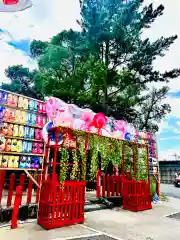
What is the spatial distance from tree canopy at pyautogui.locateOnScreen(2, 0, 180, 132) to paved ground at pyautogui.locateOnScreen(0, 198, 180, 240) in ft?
26.5

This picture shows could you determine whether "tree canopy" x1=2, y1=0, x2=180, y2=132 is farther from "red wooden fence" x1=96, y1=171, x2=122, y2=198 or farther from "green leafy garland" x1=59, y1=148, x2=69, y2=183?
"green leafy garland" x1=59, y1=148, x2=69, y2=183

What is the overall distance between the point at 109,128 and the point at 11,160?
3142 mm

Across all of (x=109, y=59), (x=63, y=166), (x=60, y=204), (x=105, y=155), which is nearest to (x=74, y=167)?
(x=63, y=166)

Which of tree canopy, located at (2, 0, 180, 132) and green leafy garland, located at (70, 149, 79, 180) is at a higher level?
tree canopy, located at (2, 0, 180, 132)

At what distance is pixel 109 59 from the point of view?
1455 centimetres

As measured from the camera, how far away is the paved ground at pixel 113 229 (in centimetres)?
427

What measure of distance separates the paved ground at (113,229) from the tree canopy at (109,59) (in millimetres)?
8087

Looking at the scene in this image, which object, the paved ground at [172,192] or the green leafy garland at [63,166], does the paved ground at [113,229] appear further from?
the paved ground at [172,192]

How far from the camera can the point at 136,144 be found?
308 inches

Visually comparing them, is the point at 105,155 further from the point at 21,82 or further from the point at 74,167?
the point at 21,82

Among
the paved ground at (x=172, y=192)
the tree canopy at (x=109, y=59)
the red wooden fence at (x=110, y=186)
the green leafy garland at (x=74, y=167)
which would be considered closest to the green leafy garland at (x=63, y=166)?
the green leafy garland at (x=74, y=167)

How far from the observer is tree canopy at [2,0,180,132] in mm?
13619

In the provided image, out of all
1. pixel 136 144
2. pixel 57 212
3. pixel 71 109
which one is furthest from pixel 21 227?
pixel 136 144

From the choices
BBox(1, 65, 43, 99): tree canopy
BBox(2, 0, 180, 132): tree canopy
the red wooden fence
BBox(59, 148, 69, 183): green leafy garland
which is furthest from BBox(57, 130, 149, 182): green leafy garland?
BBox(1, 65, 43, 99): tree canopy
